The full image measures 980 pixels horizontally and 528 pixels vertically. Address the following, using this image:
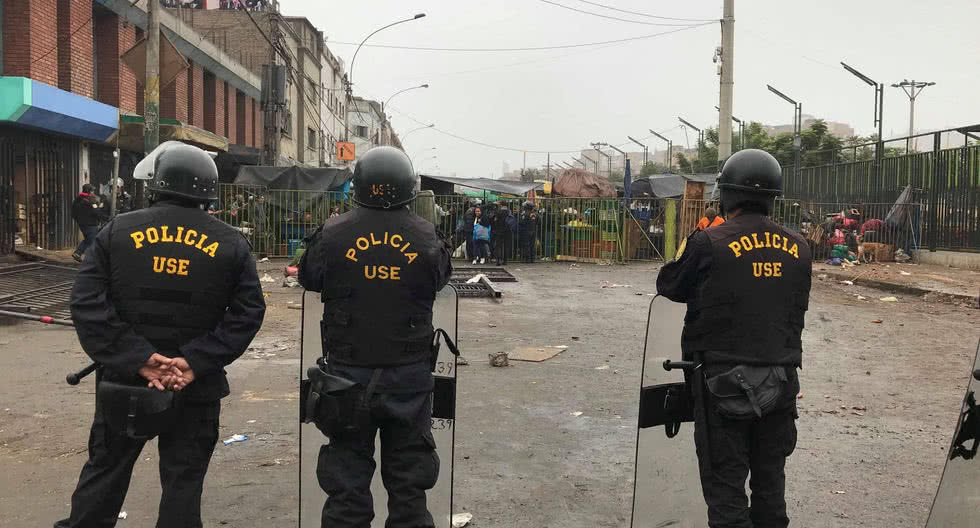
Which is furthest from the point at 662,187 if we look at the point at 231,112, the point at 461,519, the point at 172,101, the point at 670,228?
the point at 461,519

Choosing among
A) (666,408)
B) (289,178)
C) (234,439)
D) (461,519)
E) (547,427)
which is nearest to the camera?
A: (666,408)

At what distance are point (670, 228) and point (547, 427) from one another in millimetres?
17887

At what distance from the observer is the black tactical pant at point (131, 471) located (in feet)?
9.93

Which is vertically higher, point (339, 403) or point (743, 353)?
point (743, 353)

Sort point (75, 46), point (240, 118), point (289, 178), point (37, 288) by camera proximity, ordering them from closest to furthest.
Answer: point (37, 288), point (75, 46), point (289, 178), point (240, 118)

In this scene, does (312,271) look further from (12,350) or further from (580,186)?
(580,186)

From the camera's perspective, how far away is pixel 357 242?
3.25 m

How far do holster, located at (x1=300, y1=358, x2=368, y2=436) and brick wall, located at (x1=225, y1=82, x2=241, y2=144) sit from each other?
1206 inches

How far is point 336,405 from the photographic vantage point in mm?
3121

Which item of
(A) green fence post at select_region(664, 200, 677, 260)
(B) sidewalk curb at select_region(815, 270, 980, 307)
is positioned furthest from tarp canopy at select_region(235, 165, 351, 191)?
(B) sidewalk curb at select_region(815, 270, 980, 307)

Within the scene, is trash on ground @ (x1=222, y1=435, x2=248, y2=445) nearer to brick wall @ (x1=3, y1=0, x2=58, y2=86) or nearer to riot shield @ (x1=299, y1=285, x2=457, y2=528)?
riot shield @ (x1=299, y1=285, x2=457, y2=528)

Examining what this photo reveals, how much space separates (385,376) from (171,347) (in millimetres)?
806

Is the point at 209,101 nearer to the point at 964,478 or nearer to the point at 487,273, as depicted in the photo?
the point at 487,273

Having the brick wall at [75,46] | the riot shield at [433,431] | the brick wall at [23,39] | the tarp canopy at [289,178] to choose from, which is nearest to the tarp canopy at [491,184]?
the tarp canopy at [289,178]
